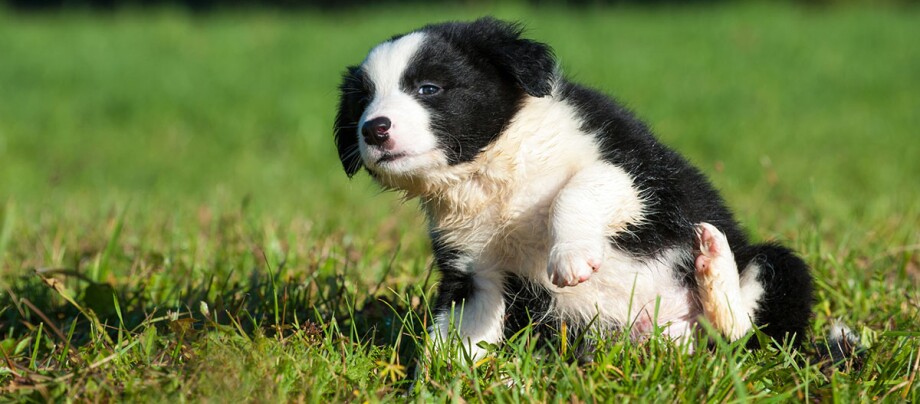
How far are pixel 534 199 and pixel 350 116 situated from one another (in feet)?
2.45

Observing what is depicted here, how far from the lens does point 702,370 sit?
8.25 feet

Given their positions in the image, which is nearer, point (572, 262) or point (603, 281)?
point (572, 262)

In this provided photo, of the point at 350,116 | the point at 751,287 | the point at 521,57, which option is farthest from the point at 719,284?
the point at 350,116

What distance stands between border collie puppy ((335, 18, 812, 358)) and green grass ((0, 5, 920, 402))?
0.17 meters

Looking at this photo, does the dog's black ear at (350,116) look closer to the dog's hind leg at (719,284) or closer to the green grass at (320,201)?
the green grass at (320,201)

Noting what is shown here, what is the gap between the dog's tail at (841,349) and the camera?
9.24 ft

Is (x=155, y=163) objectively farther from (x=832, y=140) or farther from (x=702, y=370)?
(x=702, y=370)

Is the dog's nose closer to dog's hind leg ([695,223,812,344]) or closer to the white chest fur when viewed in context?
the white chest fur

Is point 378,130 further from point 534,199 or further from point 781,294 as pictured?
point 781,294

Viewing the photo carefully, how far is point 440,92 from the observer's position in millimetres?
3053

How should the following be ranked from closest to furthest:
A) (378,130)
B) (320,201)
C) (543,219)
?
1. (378,130)
2. (543,219)
3. (320,201)

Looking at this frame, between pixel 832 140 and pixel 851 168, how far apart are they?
1086 mm

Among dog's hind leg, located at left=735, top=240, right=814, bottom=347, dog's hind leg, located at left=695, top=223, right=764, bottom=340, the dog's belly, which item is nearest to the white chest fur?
the dog's belly

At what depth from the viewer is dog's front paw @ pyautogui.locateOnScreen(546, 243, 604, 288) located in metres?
2.69
